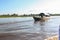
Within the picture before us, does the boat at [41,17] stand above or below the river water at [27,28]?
above

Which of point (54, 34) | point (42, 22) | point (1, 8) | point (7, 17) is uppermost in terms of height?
point (1, 8)

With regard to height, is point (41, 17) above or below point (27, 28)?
above

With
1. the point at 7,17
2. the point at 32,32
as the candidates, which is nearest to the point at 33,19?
the point at 32,32

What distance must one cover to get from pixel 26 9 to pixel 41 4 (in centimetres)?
26

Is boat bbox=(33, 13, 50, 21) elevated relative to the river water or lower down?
elevated

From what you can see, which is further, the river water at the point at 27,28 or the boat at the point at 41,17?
the boat at the point at 41,17

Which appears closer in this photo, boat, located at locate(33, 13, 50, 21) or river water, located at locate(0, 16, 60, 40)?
river water, located at locate(0, 16, 60, 40)

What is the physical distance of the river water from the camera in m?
1.90

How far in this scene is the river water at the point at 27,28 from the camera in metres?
1.90

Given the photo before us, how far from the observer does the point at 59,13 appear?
223 centimetres

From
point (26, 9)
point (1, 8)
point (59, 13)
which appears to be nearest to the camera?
point (1, 8)

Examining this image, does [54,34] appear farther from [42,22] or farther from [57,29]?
[42,22]

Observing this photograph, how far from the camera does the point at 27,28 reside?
2.02m

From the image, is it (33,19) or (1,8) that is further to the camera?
(33,19)
